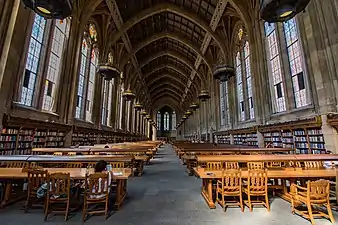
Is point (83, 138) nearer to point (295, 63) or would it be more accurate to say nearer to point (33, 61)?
point (33, 61)

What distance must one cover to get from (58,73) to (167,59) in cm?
2162

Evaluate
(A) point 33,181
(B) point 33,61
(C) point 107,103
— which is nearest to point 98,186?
(A) point 33,181

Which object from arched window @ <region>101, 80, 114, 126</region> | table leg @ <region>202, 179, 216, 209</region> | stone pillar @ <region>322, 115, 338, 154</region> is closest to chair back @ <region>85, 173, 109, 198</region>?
table leg @ <region>202, 179, 216, 209</region>

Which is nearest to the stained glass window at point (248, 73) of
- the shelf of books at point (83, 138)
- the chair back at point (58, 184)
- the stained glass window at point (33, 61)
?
the shelf of books at point (83, 138)

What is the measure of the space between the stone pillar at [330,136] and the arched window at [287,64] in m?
1.98

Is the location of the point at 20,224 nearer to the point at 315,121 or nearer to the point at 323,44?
the point at 315,121

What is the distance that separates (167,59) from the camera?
99.2 feet

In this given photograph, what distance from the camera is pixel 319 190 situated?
304 centimetres

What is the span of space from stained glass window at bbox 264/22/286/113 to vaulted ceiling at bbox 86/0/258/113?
297 cm

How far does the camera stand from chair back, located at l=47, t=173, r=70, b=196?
2986 millimetres

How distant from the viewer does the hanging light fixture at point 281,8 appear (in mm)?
4195

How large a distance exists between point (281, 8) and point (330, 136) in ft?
15.5

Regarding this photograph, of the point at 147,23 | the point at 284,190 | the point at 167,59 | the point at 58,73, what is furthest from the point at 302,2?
the point at 167,59

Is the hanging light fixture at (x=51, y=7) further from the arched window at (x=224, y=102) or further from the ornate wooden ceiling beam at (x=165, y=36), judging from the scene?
the arched window at (x=224, y=102)
